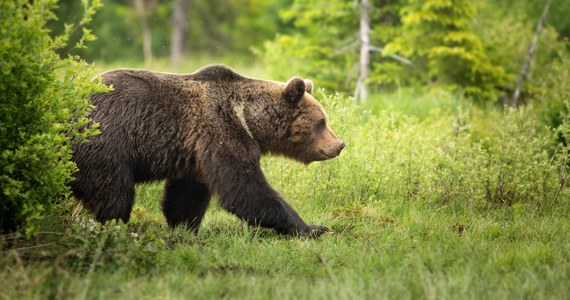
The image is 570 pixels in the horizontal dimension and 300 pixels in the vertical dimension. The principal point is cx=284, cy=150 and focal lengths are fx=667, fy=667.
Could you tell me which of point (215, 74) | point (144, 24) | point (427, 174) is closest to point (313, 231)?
point (215, 74)

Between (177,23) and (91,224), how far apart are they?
22.6 meters

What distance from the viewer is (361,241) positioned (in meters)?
5.69

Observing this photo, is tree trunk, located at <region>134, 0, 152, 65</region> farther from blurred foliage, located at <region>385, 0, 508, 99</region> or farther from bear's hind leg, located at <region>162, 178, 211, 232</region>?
bear's hind leg, located at <region>162, 178, 211, 232</region>

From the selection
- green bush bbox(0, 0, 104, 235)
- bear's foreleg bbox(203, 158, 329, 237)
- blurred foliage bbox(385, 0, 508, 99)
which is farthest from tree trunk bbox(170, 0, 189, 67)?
green bush bbox(0, 0, 104, 235)

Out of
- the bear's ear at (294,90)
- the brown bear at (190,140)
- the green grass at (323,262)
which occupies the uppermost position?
the bear's ear at (294,90)

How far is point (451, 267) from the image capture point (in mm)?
4723

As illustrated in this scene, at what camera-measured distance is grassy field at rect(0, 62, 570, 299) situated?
414cm

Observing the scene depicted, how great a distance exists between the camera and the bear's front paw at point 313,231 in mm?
5809

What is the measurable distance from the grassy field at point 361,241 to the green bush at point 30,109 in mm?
289

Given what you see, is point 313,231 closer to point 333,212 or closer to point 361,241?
point 361,241

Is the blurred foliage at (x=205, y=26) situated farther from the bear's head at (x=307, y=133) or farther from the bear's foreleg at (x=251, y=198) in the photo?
the bear's foreleg at (x=251, y=198)

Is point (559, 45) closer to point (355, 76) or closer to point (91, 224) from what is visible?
point (355, 76)

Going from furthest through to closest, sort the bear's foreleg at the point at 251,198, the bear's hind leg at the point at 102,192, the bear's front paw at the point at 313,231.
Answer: the bear's front paw at the point at 313,231, the bear's foreleg at the point at 251,198, the bear's hind leg at the point at 102,192

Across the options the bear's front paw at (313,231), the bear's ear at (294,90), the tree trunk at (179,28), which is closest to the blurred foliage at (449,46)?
the bear's ear at (294,90)
